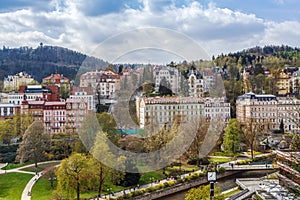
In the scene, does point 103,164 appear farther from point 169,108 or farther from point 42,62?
point 42,62

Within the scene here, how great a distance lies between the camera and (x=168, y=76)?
26.7 meters

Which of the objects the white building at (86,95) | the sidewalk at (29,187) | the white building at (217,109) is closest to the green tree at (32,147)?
the sidewalk at (29,187)

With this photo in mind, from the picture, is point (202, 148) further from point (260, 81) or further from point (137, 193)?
point (260, 81)

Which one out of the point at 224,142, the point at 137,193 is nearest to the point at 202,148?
the point at 224,142

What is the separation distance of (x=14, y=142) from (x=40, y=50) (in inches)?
2125

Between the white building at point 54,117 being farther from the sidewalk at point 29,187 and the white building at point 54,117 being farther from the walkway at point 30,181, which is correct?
the sidewalk at point 29,187

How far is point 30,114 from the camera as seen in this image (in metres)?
25.7

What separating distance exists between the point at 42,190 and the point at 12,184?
1816mm

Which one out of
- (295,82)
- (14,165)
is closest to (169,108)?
(14,165)

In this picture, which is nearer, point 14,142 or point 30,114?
point 14,142

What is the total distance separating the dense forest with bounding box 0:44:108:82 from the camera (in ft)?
187

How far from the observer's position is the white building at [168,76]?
85.1ft

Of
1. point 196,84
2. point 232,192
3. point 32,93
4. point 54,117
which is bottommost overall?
point 232,192

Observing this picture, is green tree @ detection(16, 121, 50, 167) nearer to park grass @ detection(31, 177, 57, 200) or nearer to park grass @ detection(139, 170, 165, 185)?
park grass @ detection(31, 177, 57, 200)
